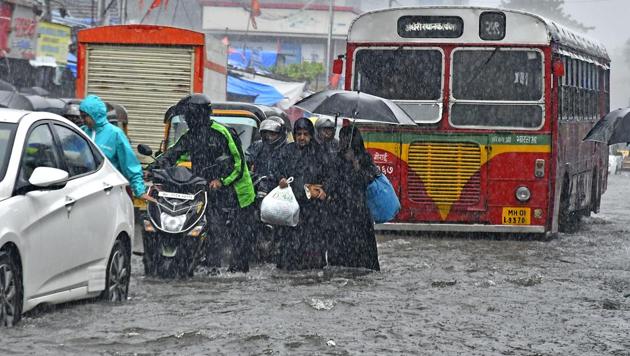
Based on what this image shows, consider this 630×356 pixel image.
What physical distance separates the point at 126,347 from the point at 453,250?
8.31 m

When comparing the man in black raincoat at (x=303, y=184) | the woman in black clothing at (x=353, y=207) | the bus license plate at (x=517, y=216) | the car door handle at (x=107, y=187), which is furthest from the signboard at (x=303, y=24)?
the car door handle at (x=107, y=187)

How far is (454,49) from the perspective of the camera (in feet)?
54.9

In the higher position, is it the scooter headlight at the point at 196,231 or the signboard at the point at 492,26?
the signboard at the point at 492,26

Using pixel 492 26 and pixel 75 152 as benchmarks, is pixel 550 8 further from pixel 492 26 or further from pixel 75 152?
pixel 75 152

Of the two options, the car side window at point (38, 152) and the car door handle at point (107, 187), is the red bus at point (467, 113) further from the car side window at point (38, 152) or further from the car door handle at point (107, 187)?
the car side window at point (38, 152)

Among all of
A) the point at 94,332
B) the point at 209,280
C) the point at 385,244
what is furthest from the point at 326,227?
the point at 94,332

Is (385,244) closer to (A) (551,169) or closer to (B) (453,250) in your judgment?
(B) (453,250)

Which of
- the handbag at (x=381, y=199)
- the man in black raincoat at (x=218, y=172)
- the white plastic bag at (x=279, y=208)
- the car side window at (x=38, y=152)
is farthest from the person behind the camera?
the handbag at (x=381, y=199)

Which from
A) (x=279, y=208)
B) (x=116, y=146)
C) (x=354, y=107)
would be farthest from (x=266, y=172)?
(x=116, y=146)

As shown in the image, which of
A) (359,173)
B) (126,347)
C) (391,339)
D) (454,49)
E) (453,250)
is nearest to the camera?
(126,347)

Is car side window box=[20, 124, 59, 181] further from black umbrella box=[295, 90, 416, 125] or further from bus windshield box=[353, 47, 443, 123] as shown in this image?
bus windshield box=[353, 47, 443, 123]

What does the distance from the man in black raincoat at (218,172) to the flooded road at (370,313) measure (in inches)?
15.4

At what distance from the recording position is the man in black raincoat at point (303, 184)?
13172 mm

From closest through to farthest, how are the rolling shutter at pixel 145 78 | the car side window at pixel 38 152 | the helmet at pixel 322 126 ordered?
the car side window at pixel 38 152 < the helmet at pixel 322 126 < the rolling shutter at pixel 145 78
